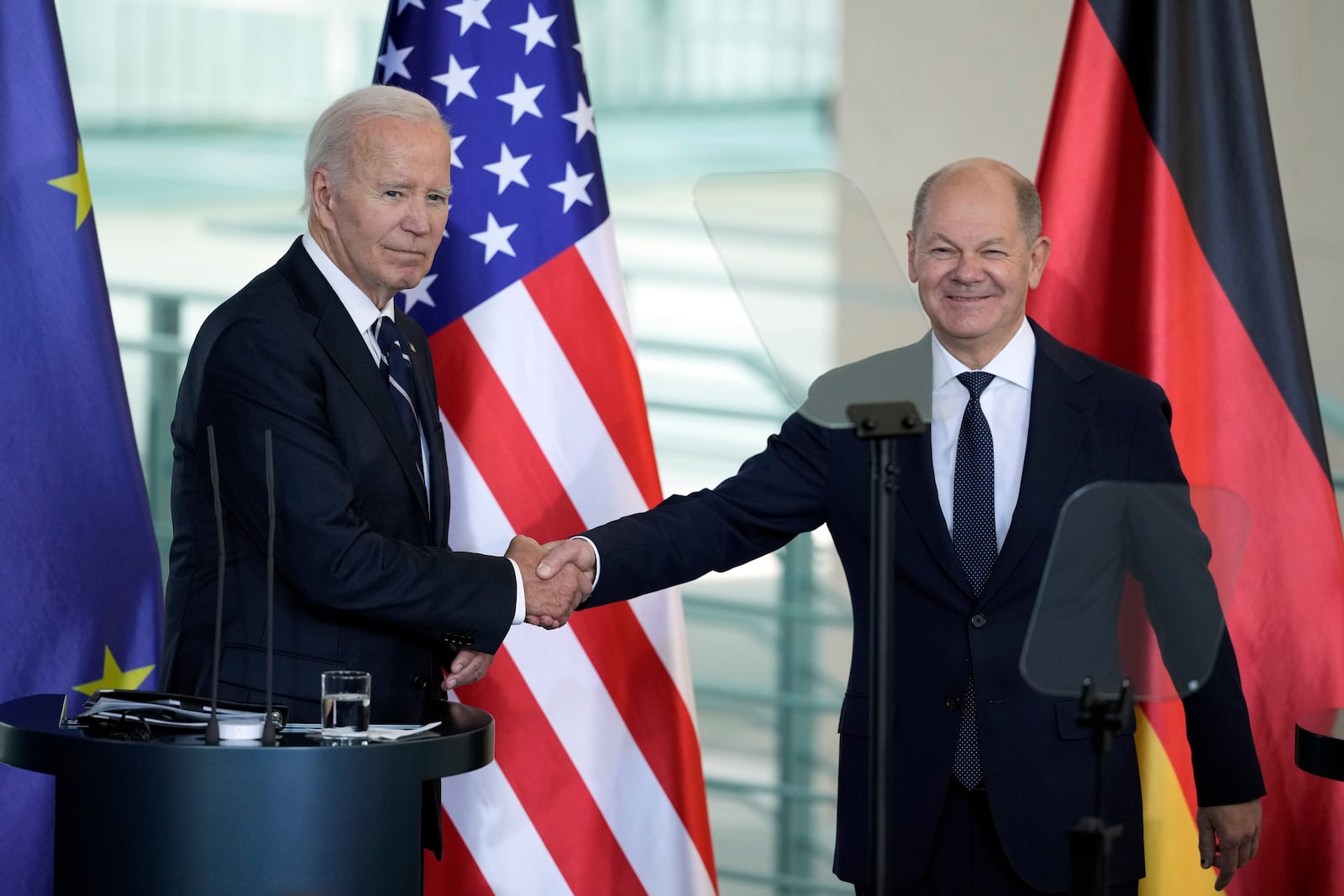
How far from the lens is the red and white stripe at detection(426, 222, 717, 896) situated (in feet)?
8.06

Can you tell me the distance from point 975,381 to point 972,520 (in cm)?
18

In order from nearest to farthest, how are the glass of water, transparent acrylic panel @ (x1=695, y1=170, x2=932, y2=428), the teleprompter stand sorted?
1. the teleprompter stand
2. transparent acrylic panel @ (x1=695, y1=170, x2=932, y2=428)
3. the glass of water

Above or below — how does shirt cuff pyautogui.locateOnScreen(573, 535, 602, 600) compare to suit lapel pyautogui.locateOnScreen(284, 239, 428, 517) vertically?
below

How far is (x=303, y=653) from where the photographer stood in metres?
1.88

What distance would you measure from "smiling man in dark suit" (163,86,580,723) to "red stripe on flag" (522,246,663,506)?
0.45 meters

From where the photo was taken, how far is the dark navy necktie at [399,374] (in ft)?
6.63

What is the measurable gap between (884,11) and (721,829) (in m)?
2.53

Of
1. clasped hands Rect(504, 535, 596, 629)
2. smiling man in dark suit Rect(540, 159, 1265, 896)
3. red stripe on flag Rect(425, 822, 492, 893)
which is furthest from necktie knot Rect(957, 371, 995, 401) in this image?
red stripe on flag Rect(425, 822, 492, 893)

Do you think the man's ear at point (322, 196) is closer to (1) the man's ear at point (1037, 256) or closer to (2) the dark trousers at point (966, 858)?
(1) the man's ear at point (1037, 256)

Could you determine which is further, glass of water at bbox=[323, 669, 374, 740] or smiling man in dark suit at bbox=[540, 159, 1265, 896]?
smiling man in dark suit at bbox=[540, 159, 1265, 896]

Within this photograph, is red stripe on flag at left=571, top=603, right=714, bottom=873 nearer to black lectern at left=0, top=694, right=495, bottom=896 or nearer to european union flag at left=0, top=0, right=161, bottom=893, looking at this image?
european union flag at left=0, top=0, right=161, bottom=893

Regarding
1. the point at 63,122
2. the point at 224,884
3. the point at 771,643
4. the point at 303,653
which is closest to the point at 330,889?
the point at 224,884

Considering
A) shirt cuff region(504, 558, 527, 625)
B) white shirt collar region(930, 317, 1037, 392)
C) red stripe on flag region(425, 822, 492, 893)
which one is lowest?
red stripe on flag region(425, 822, 492, 893)

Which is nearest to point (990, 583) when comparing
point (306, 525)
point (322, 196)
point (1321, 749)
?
point (1321, 749)
